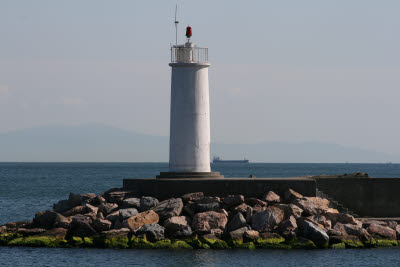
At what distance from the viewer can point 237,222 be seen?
25.8 meters

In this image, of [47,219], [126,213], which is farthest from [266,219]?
[47,219]

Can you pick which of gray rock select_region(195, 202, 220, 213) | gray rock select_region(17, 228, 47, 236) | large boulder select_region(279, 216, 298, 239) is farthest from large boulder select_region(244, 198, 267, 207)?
gray rock select_region(17, 228, 47, 236)

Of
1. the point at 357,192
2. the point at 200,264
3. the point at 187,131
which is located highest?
the point at 187,131

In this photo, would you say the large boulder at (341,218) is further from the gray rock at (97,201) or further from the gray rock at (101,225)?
the gray rock at (97,201)

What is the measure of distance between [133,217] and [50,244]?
2.89m

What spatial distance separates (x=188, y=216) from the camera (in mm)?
26797

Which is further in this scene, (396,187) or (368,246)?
(396,187)

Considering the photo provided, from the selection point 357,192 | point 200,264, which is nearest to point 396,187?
point 357,192

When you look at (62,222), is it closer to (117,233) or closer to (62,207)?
(117,233)

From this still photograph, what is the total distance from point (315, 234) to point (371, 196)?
4.84 m

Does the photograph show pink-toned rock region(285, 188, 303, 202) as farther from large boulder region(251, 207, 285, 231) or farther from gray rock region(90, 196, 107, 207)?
gray rock region(90, 196, 107, 207)

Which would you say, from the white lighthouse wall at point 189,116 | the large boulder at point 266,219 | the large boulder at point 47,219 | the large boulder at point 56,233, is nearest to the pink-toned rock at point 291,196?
the large boulder at point 266,219

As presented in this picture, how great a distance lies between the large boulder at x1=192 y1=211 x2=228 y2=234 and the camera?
2570 cm

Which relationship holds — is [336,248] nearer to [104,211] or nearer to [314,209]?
[314,209]
